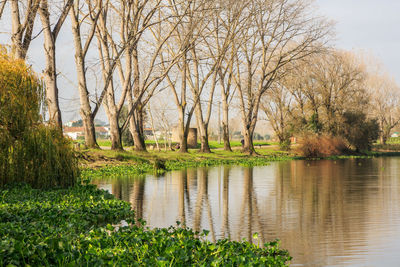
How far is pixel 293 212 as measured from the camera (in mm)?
12977

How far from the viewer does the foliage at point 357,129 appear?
196 ft

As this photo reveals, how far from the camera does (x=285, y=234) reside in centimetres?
995

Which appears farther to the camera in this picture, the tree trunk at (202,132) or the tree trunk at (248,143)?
the tree trunk at (248,143)

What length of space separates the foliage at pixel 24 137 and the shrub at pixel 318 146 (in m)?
37.1

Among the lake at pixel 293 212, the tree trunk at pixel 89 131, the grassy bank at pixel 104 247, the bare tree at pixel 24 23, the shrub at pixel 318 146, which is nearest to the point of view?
the grassy bank at pixel 104 247

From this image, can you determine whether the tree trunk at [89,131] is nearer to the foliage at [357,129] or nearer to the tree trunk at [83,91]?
the tree trunk at [83,91]

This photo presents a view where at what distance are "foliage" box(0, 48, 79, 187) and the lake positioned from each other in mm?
2523

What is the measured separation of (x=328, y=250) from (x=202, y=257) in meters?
2.63

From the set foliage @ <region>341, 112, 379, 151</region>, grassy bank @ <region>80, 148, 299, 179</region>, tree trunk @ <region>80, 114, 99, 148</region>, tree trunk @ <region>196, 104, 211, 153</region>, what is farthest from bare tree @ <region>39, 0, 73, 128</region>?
foliage @ <region>341, 112, 379, 151</region>

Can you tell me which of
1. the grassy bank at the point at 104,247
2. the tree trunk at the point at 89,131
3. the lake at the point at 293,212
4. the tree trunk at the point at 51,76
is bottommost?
the lake at the point at 293,212

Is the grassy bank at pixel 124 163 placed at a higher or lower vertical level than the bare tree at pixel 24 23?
lower

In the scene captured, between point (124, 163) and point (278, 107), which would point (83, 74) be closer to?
point (124, 163)

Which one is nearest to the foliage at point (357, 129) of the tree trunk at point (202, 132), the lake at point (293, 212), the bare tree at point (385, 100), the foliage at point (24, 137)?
the tree trunk at point (202, 132)

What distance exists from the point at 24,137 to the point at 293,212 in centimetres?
816
